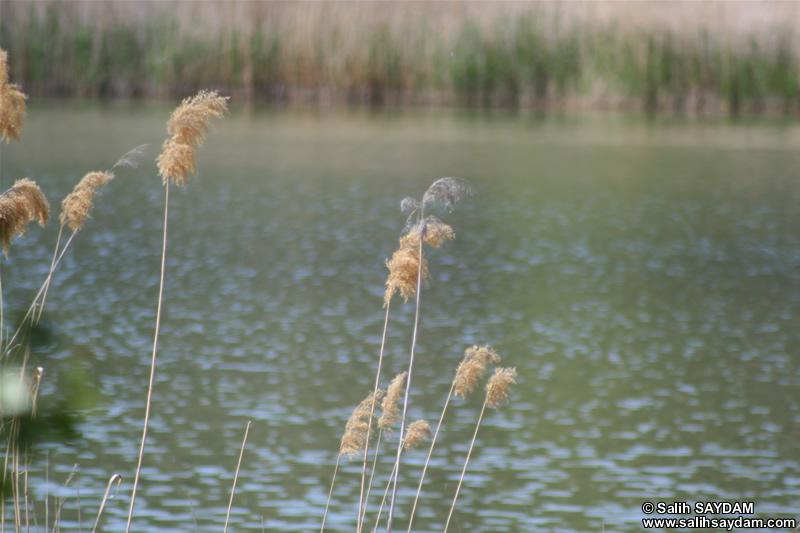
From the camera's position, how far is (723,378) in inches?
331

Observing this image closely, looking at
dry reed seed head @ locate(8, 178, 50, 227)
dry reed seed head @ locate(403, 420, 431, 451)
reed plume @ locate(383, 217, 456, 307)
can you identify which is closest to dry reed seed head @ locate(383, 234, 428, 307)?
reed plume @ locate(383, 217, 456, 307)

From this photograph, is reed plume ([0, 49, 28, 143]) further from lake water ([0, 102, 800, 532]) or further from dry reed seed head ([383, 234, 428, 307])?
dry reed seed head ([383, 234, 428, 307])

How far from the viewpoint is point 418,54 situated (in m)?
24.9

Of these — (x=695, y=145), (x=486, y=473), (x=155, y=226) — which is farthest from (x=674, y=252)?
(x=695, y=145)

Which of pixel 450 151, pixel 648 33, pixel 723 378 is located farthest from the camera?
pixel 648 33

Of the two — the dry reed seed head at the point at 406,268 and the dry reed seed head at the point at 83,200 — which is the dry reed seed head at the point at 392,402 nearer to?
the dry reed seed head at the point at 406,268

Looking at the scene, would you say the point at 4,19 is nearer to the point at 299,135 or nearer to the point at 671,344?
the point at 299,135

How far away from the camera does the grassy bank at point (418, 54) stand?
2488 centimetres

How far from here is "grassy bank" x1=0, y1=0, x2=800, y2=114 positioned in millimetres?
24875

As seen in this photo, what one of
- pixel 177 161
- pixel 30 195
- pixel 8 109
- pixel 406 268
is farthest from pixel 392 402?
pixel 8 109

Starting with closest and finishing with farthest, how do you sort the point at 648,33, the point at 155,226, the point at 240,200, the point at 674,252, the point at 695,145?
the point at 674,252
the point at 155,226
the point at 240,200
the point at 695,145
the point at 648,33

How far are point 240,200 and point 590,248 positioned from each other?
480 cm

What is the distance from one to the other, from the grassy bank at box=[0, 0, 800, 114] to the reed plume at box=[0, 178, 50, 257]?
22294 mm

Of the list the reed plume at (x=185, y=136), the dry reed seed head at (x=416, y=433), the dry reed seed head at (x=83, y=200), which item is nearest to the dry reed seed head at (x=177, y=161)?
the reed plume at (x=185, y=136)
